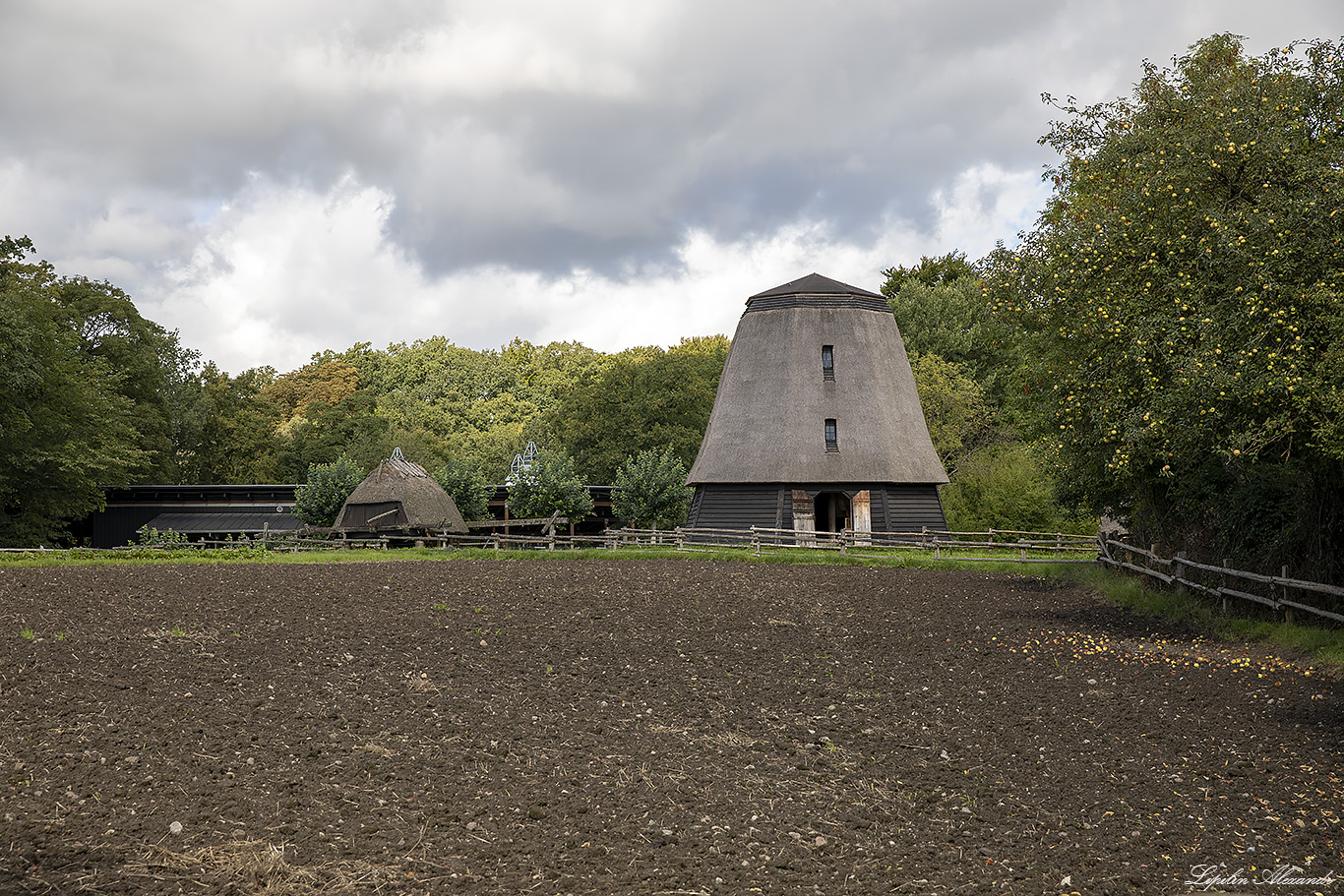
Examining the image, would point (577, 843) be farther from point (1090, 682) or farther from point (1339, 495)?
point (1339, 495)

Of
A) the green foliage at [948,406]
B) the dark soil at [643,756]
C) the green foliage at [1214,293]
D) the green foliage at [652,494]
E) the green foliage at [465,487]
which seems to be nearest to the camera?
the dark soil at [643,756]

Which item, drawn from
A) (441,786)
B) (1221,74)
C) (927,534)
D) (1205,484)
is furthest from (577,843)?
(927,534)

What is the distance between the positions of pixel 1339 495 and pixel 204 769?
14.9m

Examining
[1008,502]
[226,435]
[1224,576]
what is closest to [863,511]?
[1008,502]

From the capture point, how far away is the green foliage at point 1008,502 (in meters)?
42.0

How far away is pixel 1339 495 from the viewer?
14.9 meters

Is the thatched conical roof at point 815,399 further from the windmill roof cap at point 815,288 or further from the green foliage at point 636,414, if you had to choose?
the green foliage at point 636,414

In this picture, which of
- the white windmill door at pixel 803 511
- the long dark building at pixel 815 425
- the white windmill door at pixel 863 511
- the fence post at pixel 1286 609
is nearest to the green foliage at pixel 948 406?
the long dark building at pixel 815 425

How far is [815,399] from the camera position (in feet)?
121

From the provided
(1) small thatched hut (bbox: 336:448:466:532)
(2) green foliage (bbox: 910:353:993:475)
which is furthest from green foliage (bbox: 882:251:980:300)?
(1) small thatched hut (bbox: 336:448:466:532)

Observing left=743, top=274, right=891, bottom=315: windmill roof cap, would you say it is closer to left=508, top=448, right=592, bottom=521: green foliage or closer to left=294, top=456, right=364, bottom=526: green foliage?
left=508, top=448, right=592, bottom=521: green foliage

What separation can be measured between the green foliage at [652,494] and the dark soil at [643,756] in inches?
1053

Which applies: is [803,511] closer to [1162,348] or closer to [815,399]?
[815,399]

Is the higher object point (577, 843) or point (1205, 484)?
point (1205, 484)
